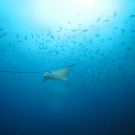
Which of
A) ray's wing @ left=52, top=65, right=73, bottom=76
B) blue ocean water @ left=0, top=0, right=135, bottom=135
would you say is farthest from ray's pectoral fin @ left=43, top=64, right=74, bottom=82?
blue ocean water @ left=0, top=0, right=135, bottom=135

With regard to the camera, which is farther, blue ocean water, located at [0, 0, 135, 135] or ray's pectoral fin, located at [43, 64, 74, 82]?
blue ocean water, located at [0, 0, 135, 135]

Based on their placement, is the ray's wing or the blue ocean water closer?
the ray's wing

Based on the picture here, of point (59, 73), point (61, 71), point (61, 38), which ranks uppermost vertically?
point (61, 38)

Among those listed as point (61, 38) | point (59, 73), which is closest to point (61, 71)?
point (59, 73)

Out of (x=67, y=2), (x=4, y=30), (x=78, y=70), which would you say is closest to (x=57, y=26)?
(x=67, y=2)

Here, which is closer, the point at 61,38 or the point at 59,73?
the point at 59,73

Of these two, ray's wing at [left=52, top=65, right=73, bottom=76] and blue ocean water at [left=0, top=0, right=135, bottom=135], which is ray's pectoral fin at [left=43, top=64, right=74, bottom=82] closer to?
ray's wing at [left=52, top=65, right=73, bottom=76]

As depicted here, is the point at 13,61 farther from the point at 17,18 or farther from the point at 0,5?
the point at 0,5

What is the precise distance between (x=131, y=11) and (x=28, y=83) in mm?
20358

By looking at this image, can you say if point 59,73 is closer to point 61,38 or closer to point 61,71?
point 61,71

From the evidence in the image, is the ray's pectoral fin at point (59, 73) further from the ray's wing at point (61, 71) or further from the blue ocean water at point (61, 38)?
the blue ocean water at point (61, 38)

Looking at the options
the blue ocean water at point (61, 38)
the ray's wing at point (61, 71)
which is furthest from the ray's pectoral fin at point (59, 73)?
the blue ocean water at point (61, 38)

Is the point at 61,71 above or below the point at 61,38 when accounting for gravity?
below

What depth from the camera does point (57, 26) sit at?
12.3m
